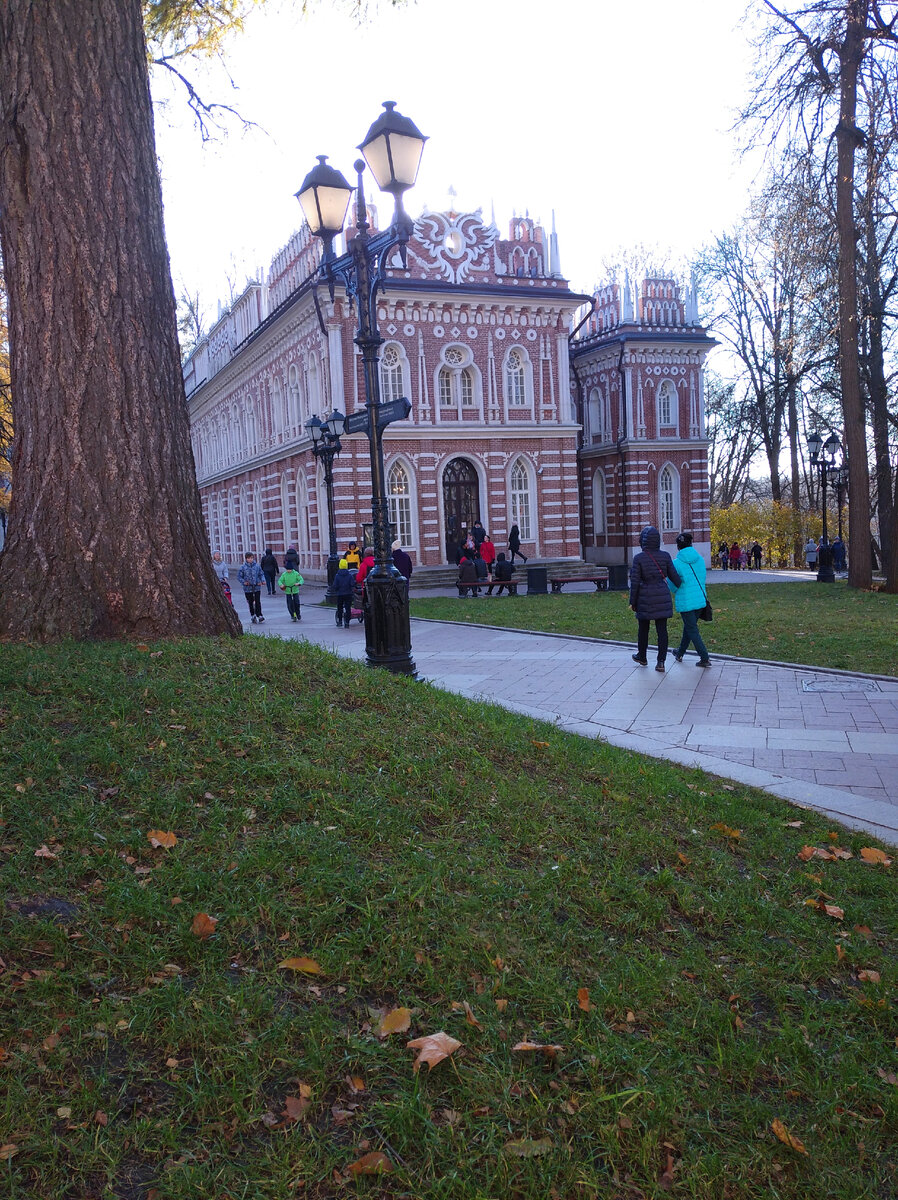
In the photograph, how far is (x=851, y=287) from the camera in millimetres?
20719

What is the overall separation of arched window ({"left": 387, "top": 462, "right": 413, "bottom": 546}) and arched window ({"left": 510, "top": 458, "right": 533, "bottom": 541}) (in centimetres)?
432

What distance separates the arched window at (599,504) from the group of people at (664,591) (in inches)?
1260

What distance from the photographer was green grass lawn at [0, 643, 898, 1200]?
2.50 m

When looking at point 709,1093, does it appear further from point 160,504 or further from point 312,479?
point 312,479

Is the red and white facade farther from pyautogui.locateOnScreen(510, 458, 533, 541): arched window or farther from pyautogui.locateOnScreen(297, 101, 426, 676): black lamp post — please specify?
pyautogui.locateOnScreen(297, 101, 426, 676): black lamp post

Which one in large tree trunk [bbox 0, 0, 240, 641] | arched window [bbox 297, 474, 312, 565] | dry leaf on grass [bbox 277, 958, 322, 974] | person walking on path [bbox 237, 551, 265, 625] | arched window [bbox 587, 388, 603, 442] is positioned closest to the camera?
dry leaf on grass [bbox 277, 958, 322, 974]

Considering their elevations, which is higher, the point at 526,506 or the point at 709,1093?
the point at 526,506

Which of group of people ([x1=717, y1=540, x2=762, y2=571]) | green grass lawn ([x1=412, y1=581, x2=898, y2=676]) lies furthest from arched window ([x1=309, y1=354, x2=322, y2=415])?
group of people ([x1=717, y1=540, x2=762, y2=571])

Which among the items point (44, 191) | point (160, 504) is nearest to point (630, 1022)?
point (160, 504)

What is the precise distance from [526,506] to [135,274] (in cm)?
2843

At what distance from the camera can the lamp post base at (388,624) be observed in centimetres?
894

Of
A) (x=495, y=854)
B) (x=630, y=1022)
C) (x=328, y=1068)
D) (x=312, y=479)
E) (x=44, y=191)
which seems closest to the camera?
(x=328, y=1068)

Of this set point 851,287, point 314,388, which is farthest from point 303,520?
point 851,287

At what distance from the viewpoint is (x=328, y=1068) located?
2746mm
